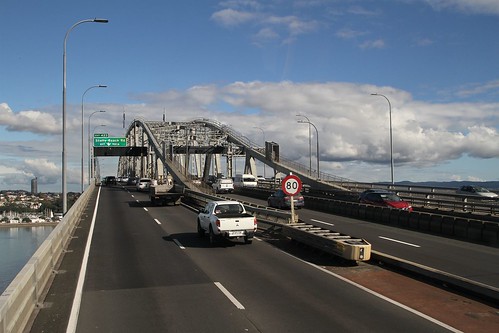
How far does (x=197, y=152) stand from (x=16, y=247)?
311ft

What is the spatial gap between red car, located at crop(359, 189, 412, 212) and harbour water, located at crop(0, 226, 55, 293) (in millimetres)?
20058

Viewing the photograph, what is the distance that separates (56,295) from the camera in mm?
10203

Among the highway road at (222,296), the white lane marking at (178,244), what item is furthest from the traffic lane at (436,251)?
the white lane marking at (178,244)

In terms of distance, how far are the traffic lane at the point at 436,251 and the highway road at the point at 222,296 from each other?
3.50 m

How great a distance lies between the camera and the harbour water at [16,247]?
50.5 ft

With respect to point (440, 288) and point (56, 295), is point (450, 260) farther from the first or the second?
point (56, 295)

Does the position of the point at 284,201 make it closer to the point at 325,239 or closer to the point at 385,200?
the point at 385,200

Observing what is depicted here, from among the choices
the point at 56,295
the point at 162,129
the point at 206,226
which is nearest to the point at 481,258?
the point at 206,226

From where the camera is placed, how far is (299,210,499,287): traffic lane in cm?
1280

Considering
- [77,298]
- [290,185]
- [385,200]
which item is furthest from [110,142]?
[77,298]

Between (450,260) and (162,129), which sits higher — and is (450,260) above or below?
below

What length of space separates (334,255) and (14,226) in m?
19.6

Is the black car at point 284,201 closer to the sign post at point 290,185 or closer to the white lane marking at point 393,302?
the sign post at point 290,185

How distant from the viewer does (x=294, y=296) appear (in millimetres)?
10016
